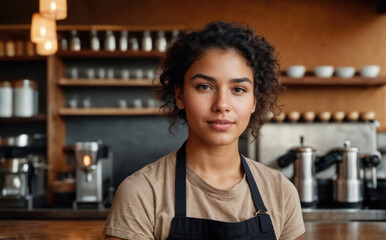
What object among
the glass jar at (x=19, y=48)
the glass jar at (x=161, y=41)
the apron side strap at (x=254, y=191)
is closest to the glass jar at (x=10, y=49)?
the glass jar at (x=19, y=48)

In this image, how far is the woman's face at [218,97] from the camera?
119cm

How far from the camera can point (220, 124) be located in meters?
1.19

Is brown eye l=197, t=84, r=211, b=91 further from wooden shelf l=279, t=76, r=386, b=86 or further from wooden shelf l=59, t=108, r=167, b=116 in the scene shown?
wooden shelf l=279, t=76, r=386, b=86

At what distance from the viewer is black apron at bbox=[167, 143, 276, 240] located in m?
1.20

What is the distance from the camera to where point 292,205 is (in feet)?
4.34

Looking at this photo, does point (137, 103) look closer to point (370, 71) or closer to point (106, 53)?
point (106, 53)

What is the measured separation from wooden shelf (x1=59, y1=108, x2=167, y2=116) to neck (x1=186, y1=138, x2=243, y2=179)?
2.60m

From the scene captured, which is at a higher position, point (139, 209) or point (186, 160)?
point (186, 160)

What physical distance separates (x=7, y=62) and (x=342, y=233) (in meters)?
3.48

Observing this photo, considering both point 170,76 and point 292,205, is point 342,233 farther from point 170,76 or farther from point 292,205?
point 170,76

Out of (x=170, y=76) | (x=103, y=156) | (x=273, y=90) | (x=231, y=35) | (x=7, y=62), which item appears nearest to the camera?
(x=231, y=35)

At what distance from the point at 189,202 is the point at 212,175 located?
116mm

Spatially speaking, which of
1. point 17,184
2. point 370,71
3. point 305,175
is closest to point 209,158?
point 305,175

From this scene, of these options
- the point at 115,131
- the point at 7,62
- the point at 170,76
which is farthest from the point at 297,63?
the point at 170,76
